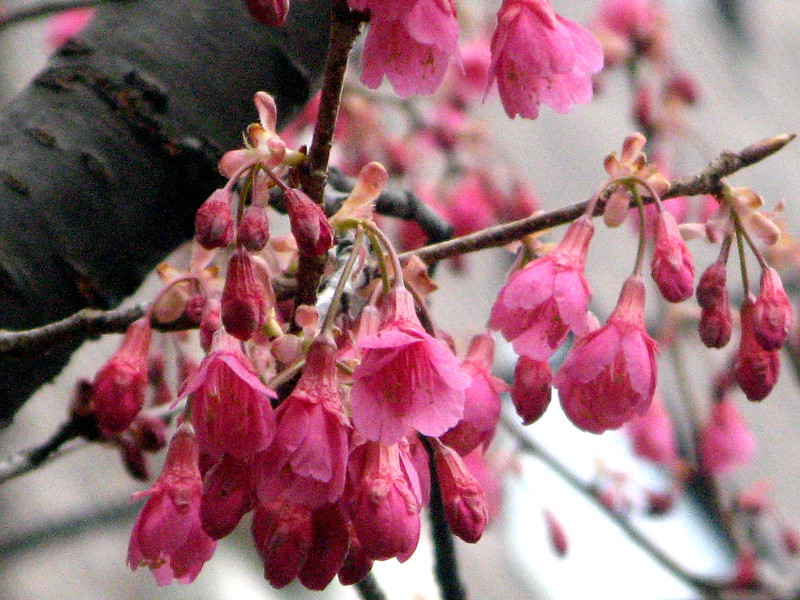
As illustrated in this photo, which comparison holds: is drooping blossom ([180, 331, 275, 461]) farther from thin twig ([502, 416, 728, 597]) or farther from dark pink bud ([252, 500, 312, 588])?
thin twig ([502, 416, 728, 597])

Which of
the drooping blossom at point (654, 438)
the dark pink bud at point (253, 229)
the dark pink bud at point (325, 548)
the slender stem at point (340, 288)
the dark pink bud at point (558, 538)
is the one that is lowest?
the drooping blossom at point (654, 438)

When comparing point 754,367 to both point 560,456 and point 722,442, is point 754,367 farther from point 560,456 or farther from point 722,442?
point 560,456

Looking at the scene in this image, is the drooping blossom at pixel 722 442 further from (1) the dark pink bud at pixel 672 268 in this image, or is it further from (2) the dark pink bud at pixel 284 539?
(2) the dark pink bud at pixel 284 539

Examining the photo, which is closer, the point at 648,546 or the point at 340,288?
the point at 340,288

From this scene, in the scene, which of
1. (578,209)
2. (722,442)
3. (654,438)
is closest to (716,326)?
(578,209)

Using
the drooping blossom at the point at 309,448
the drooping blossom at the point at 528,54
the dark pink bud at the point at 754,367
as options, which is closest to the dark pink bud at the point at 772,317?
the dark pink bud at the point at 754,367

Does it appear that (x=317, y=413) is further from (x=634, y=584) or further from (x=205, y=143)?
(x=634, y=584)

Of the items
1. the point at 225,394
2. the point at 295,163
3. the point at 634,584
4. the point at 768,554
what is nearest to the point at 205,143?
the point at 295,163
